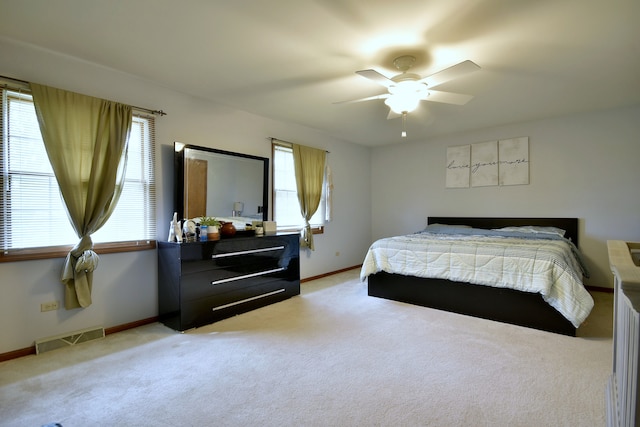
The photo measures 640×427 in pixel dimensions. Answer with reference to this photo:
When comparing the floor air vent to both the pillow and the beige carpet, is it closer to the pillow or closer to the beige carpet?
the beige carpet

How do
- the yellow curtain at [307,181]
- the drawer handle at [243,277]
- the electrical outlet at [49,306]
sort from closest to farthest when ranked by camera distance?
1. the electrical outlet at [49,306]
2. the drawer handle at [243,277]
3. the yellow curtain at [307,181]

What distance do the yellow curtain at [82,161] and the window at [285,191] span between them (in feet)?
6.68

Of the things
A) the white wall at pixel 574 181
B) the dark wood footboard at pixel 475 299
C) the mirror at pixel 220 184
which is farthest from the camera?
the white wall at pixel 574 181

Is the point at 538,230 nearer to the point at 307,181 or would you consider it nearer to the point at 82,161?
the point at 307,181

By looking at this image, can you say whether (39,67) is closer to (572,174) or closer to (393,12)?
(393,12)

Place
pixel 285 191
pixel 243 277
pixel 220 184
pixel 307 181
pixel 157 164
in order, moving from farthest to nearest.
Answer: pixel 307 181
pixel 285 191
pixel 220 184
pixel 243 277
pixel 157 164

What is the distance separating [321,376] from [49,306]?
2.35 metres

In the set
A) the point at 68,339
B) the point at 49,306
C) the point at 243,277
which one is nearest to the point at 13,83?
the point at 49,306

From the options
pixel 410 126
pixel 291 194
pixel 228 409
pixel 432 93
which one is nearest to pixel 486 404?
pixel 228 409

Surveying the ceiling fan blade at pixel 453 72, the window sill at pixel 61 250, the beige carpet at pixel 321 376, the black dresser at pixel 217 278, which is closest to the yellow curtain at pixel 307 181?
the black dresser at pixel 217 278

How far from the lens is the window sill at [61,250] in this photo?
8.09ft

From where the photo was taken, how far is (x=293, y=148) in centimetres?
470

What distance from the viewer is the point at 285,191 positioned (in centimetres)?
472

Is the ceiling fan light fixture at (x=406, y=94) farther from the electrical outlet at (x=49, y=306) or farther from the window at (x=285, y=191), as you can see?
the electrical outlet at (x=49, y=306)
